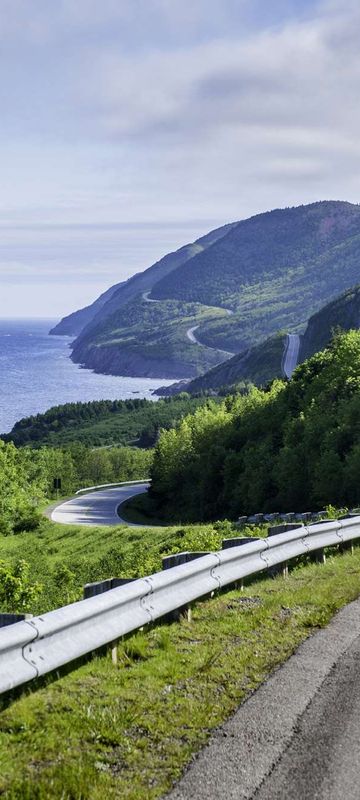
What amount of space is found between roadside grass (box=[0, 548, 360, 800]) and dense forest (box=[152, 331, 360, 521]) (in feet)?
156

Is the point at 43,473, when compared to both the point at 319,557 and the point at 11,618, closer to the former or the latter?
the point at 319,557

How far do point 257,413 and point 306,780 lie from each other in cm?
8847

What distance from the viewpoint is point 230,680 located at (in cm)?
873

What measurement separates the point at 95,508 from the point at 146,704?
9361cm

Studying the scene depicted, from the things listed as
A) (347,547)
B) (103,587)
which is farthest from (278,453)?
(103,587)

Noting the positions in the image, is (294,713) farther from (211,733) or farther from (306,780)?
(306,780)

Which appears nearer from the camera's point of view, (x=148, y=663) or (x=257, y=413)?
(x=148, y=663)

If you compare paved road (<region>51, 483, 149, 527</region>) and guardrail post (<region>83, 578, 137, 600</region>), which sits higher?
guardrail post (<region>83, 578, 137, 600</region>)

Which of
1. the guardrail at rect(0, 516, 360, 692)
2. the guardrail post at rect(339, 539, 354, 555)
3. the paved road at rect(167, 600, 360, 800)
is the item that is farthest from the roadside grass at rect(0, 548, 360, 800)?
the guardrail post at rect(339, 539, 354, 555)

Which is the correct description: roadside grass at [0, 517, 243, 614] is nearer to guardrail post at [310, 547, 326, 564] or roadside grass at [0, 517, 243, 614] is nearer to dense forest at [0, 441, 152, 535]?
guardrail post at [310, 547, 326, 564]

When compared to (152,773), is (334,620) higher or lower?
lower

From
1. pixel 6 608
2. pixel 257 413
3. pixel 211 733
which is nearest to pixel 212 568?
pixel 211 733

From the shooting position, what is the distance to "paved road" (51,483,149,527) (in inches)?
3469

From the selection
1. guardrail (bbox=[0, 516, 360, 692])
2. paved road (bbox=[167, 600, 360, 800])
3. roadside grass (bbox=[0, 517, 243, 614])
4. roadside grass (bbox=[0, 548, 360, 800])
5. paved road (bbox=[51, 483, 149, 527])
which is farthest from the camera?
paved road (bbox=[51, 483, 149, 527])
